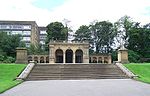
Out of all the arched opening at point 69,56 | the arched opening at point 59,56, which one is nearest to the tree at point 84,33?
the arched opening at point 69,56

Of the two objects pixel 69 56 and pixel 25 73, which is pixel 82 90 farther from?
pixel 69 56

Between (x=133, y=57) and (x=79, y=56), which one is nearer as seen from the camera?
(x=133, y=57)

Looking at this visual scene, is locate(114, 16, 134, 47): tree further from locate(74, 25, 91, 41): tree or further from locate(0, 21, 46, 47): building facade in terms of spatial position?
locate(0, 21, 46, 47): building facade

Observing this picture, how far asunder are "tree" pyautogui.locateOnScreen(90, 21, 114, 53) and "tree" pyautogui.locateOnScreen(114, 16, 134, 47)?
1906 millimetres

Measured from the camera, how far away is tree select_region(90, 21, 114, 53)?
268ft

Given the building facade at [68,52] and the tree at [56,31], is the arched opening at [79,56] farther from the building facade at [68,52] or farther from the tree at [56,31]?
the tree at [56,31]

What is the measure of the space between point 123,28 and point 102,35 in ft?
20.7

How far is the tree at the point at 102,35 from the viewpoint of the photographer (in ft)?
268

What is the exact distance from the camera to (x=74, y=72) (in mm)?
29953

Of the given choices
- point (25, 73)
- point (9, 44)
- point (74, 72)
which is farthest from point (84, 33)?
point (25, 73)

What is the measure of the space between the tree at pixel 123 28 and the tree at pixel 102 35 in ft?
6.25

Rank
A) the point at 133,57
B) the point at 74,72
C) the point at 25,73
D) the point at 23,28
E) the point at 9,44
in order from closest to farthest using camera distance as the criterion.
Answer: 1. the point at 25,73
2. the point at 74,72
3. the point at 133,57
4. the point at 9,44
5. the point at 23,28

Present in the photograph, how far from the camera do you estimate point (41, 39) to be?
130000mm

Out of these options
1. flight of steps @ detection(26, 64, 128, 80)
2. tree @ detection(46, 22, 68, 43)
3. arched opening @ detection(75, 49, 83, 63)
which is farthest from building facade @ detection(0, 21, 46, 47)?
flight of steps @ detection(26, 64, 128, 80)
